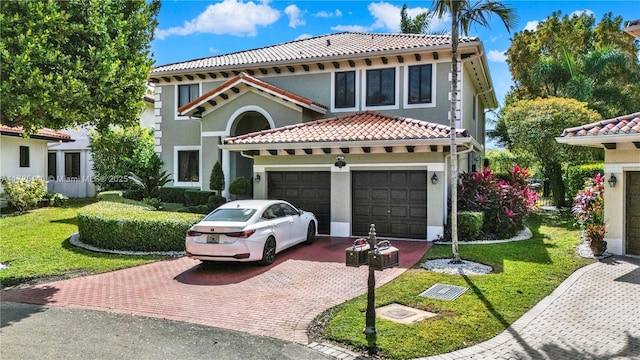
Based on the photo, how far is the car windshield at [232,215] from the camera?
10.4 m

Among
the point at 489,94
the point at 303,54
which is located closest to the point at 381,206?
the point at 303,54

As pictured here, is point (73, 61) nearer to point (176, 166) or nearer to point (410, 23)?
point (176, 166)

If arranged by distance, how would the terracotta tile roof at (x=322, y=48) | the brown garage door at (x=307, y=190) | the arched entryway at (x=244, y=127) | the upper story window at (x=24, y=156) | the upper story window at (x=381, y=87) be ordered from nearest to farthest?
1. the brown garage door at (x=307, y=190)
2. the terracotta tile roof at (x=322, y=48)
3. the upper story window at (x=381, y=87)
4. the arched entryway at (x=244, y=127)
5. the upper story window at (x=24, y=156)

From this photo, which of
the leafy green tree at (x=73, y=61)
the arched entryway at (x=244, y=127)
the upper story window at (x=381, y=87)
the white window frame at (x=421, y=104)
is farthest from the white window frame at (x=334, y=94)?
the leafy green tree at (x=73, y=61)

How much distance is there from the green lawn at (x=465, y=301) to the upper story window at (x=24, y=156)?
20.4 m

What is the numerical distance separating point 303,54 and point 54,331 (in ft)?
49.0

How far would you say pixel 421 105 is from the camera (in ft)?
55.0

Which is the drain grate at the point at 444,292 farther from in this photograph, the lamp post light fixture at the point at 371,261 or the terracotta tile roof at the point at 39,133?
the terracotta tile roof at the point at 39,133

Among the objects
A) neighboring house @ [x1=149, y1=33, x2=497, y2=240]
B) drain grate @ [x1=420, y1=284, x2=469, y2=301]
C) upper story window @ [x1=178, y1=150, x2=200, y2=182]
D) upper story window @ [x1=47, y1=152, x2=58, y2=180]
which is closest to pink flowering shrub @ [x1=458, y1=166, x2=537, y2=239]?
neighboring house @ [x1=149, y1=33, x2=497, y2=240]

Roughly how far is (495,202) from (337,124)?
20.1 feet

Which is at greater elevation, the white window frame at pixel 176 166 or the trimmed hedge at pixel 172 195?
the white window frame at pixel 176 166

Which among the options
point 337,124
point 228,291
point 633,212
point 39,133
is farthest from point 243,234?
point 39,133

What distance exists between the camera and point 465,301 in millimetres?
7523

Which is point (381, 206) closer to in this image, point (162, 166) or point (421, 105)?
point (421, 105)
